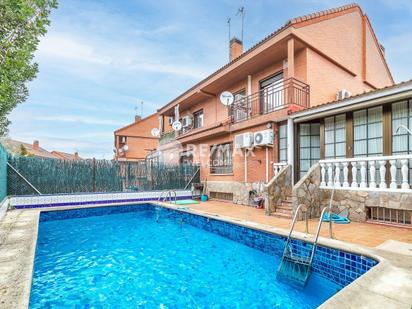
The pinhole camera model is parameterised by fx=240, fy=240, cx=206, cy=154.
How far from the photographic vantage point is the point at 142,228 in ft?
31.4

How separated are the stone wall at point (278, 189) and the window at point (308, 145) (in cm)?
69

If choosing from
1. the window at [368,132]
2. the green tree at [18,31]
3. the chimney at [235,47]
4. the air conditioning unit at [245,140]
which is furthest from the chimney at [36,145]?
the window at [368,132]

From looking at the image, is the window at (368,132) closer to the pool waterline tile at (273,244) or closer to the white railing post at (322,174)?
the white railing post at (322,174)

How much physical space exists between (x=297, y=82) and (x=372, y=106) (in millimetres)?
3592

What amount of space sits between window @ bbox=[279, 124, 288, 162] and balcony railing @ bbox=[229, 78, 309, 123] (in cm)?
101

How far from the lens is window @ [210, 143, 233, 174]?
46.5 feet

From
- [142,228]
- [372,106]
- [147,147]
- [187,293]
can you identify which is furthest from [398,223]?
[147,147]

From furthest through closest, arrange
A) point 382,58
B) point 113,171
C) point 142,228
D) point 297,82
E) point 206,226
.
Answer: point 382,58
point 113,171
point 297,82
point 142,228
point 206,226

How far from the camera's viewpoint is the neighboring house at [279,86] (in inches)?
411

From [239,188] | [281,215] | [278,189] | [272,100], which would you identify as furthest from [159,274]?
[272,100]

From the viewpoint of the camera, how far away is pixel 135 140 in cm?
3434

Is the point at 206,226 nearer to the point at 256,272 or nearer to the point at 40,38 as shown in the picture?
the point at 256,272

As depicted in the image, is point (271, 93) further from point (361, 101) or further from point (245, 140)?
point (361, 101)

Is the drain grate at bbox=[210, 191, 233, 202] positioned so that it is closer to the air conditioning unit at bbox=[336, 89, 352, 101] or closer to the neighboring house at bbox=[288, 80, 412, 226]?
the neighboring house at bbox=[288, 80, 412, 226]
